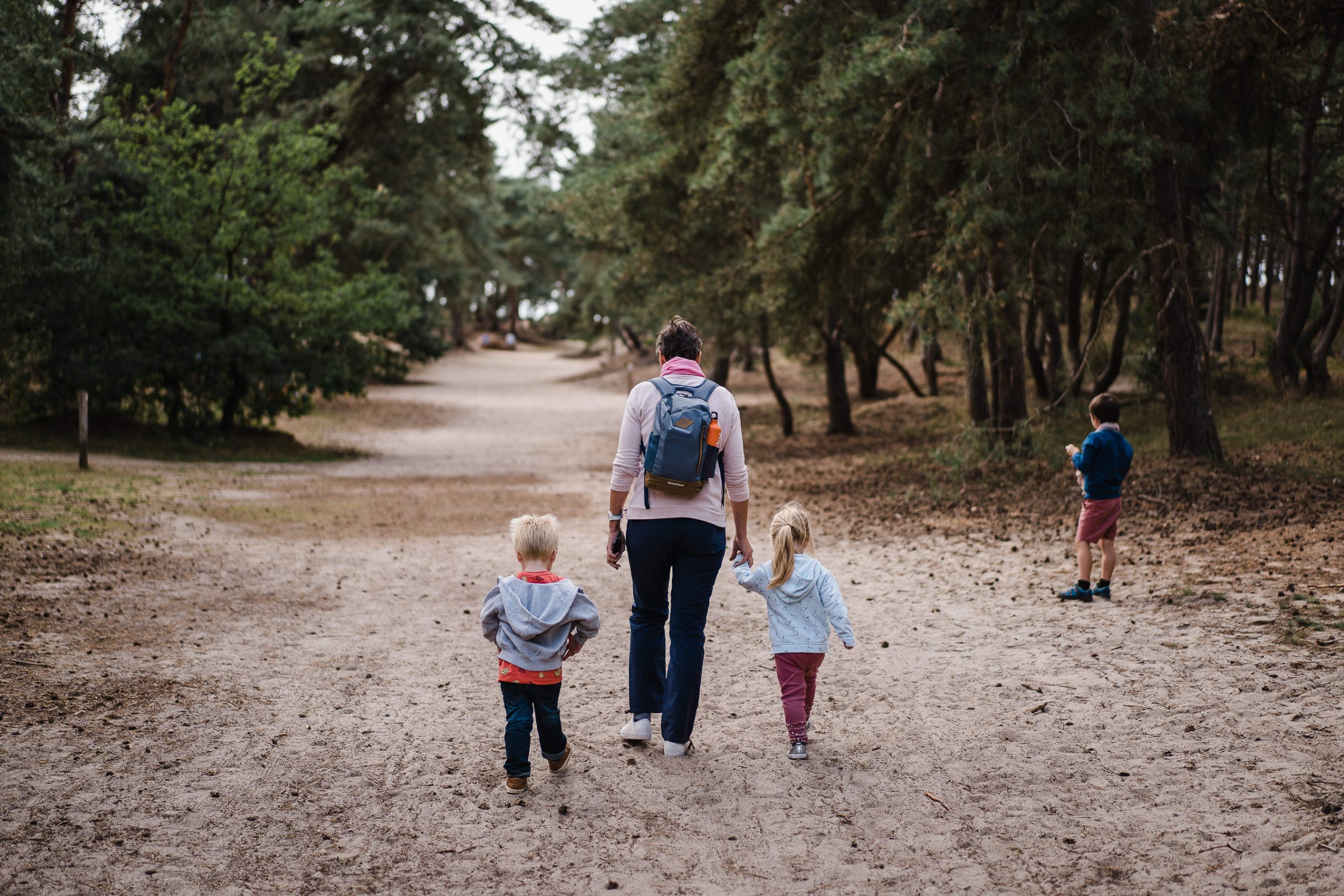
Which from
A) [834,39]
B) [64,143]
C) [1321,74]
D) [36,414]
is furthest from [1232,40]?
[36,414]

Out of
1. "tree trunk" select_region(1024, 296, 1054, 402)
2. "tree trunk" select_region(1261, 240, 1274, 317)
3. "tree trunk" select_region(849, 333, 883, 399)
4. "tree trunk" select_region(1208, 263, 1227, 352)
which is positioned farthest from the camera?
"tree trunk" select_region(1261, 240, 1274, 317)

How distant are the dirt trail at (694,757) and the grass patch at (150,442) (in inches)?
409

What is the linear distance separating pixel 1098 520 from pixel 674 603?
4265mm

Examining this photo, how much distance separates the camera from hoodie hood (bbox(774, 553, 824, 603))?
16.0 ft

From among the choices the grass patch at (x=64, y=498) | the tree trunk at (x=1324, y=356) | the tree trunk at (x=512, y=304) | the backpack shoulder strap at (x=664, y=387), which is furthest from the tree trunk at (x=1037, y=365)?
the tree trunk at (x=512, y=304)

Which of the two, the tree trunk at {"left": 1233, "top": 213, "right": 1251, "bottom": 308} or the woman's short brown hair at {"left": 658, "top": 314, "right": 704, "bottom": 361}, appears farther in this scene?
the tree trunk at {"left": 1233, "top": 213, "right": 1251, "bottom": 308}

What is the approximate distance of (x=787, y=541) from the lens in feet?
16.0

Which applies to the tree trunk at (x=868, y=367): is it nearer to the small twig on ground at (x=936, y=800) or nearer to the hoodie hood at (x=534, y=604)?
the small twig on ground at (x=936, y=800)

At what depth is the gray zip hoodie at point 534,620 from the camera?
4492 millimetres

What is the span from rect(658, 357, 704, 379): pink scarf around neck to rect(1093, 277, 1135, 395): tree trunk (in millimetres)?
14354

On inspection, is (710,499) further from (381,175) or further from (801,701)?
(381,175)

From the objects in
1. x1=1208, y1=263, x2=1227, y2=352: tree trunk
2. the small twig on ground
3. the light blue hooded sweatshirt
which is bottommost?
the small twig on ground

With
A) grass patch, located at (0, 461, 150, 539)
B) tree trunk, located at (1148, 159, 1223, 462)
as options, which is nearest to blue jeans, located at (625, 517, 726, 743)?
grass patch, located at (0, 461, 150, 539)

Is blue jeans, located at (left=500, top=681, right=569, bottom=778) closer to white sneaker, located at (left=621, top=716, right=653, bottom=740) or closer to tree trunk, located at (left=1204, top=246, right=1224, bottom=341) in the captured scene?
white sneaker, located at (left=621, top=716, right=653, bottom=740)
